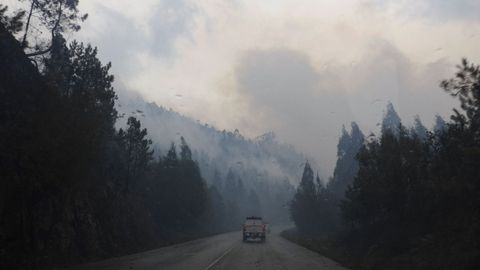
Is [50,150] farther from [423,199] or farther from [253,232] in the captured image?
[253,232]

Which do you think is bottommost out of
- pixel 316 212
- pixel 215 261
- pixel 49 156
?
pixel 215 261

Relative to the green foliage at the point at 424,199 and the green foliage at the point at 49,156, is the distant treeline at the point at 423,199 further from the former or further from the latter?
the green foliage at the point at 49,156

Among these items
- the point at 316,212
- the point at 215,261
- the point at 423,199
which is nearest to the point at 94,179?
the point at 215,261

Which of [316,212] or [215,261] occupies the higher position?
[316,212]

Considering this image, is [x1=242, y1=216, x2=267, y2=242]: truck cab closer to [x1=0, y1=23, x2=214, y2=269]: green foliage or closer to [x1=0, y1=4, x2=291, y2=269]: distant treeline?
[x1=0, y1=4, x2=291, y2=269]: distant treeline

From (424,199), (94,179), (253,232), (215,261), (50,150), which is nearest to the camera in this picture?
(50,150)

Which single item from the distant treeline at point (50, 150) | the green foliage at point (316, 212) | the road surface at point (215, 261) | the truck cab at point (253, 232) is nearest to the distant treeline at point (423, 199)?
the road surface at point (215, 261)

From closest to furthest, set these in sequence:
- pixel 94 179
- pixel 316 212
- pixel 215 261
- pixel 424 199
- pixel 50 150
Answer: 1. pixel 50 150
2. pixel 215 261
3. pixel 424 199
4. pixel 94 179
5. pixel 316 212

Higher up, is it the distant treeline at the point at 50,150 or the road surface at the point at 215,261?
the distant treeline at the point at 50,150

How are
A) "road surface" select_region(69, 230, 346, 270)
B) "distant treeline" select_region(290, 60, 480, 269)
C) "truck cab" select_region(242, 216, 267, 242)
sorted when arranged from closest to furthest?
1. "distant treeline" select_region(290, 60, 480, 269)
2. "road surface" select_region(69, 230, 346, 270)
3. "truck cab" select_region(242, 216, 267, 242)

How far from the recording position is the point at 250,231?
50.5 metres

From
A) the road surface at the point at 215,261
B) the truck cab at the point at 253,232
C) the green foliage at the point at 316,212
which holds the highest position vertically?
the green foliage at the point at 316,212

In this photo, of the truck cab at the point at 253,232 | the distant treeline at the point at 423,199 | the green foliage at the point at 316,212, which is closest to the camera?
the distant treeline at the point at 423,199

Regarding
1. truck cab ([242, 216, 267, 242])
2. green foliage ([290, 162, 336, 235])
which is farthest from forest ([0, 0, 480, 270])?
green foliage ([290, 162, 336, 235])
